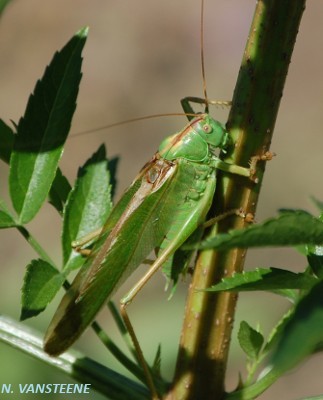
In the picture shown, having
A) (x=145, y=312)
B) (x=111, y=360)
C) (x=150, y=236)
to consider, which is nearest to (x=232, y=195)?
(x=150, y=236)

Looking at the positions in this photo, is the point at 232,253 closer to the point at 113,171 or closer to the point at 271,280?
Answer: the point at 271,280

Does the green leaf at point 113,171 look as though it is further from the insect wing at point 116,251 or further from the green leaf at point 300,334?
the green leaf at point 300,334

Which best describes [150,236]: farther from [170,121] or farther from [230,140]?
[170,121]

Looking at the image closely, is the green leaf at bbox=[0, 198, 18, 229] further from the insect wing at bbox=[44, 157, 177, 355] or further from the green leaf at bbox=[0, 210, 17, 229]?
the insect wing at bbox=[44, 157, 177, 355]

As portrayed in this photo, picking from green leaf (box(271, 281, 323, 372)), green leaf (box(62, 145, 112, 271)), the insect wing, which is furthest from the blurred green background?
green leaf (box(271, 281, 323, 372))

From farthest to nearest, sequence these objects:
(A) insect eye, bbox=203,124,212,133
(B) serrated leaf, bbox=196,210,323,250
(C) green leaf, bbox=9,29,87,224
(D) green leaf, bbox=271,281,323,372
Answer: (A) insect eye, bbox=203,124,212,133 → (C) green leaf, bbox=9,29,87,224 → (B) serrated leaf, bbox=196,210,323,250 → (D) green leaf, bbox=271,281,323,372

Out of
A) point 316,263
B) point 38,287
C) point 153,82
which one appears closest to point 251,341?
point 316,263
